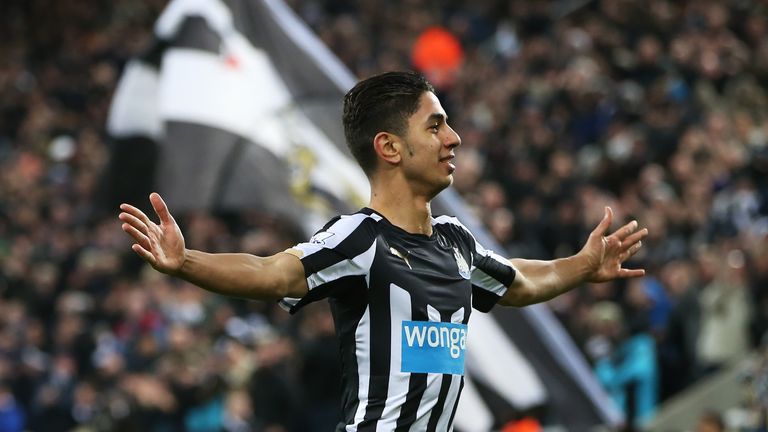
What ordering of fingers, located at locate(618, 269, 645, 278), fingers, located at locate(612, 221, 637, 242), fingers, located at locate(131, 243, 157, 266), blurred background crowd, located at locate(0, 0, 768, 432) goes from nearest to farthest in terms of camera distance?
fingers, located at locate(131, 243, 157, 266)
fingers, located at locate(618, 269, 645, 278)
fingers, located at locate(612, 221, 637, 242)
blurred background crowd, located at locate(0, 0, 768, 432)

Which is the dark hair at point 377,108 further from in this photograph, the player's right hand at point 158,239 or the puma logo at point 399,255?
the player's right hand at point 158,239

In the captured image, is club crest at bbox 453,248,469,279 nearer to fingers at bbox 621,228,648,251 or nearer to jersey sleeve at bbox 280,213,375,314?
jersey sleeve at bbox 280,213,375,314

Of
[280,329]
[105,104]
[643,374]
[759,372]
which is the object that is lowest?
[759,372]

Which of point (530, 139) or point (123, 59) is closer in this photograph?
point (530, 139)

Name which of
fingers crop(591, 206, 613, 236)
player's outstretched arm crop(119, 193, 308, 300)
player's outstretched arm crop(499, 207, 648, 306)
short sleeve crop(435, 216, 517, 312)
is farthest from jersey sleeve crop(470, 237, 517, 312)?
player's outstretched arm crop(119, 193, 308, 300)

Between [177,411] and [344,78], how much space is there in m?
4.17

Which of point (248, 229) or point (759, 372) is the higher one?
point (248, 229)

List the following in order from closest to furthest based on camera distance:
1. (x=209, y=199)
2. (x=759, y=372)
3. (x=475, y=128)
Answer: (x=759, y=372) < (x=209, y=199) < (x=475, y=128)

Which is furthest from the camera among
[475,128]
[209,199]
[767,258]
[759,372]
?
[475,128]

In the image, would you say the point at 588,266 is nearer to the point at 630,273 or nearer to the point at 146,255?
the point at 630,273

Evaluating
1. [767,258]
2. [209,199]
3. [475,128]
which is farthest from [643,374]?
[475,128]

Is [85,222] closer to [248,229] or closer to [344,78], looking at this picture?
[248,229]

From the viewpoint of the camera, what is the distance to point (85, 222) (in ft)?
59.6

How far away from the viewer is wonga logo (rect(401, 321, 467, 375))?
4508 mm
